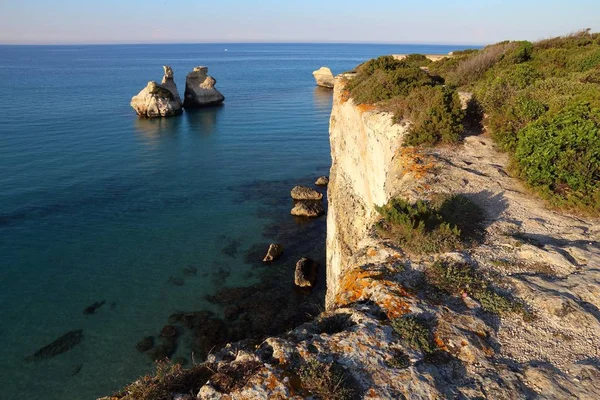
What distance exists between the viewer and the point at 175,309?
2091 cm

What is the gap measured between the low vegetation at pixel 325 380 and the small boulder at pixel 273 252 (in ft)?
66.6

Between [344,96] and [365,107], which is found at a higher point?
[344,96]

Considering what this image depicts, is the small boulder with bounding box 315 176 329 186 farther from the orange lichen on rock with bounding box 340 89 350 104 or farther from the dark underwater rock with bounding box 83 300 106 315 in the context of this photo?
the dark underwater rock with bounding box 83 300 106 315

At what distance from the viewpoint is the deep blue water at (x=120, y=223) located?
60.4 ft

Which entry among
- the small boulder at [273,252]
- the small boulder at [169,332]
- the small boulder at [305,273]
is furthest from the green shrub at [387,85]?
the small boulder at [169,332]

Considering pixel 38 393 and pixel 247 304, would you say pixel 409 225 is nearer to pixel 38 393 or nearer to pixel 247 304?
pixel 247 304

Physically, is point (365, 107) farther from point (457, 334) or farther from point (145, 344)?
point (145, 344)

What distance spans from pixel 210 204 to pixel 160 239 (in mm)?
7003

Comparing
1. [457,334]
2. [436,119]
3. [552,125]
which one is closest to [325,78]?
[436,119]

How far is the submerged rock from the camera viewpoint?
691 inches

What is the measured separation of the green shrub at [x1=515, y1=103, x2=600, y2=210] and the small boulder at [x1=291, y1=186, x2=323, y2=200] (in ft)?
78.3

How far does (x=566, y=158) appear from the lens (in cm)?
1065

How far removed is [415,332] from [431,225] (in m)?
3.53

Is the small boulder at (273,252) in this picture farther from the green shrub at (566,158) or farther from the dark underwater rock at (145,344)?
the green shrub at (566,158)
